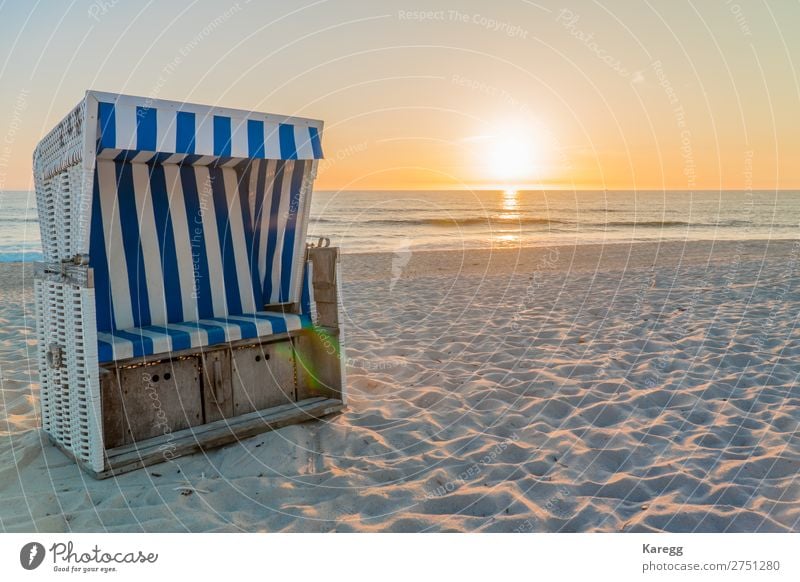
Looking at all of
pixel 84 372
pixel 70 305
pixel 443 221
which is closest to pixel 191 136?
pixel 70 305

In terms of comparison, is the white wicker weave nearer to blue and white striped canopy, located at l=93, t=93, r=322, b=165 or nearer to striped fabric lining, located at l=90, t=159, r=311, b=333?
blue and white striped canopy, located at l=93, t=93, r=322, b=165

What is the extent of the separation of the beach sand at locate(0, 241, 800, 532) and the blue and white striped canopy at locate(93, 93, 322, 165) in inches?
74.0

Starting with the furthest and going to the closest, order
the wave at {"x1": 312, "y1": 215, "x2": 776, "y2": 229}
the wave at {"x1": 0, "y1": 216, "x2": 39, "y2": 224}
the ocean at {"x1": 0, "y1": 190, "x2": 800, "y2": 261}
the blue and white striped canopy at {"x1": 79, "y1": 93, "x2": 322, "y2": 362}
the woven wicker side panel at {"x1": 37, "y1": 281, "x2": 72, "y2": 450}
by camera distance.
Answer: the wave at {"x1": 312, "y1": 215, "x2": 776, "y2": 229} < the wave at {"x1": 0, "y1": 216, "x2": 39, "y2": 224} < the ocean at {"x1": 0, "y1": 190, "x2": 800, "y2": 261} < the woven wicker side panel at {"x1": 37, "y1": 281, "x2": 72, "y2": 450} < the blue and white striped canopy at {"x1": 79, "y1": 93, "x2": 322, "y2": 362}

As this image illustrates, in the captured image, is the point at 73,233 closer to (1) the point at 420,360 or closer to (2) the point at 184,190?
(2) the point at 184,190

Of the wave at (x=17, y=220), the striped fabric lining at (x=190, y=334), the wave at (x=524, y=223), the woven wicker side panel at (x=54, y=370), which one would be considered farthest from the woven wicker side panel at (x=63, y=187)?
the wave at (x=17, y=220)

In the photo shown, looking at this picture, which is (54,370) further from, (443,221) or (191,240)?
(443,221)

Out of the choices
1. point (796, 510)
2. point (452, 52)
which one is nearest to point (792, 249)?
point (452, 52)

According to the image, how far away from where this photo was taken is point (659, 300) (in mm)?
8414

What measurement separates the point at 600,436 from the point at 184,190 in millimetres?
3360

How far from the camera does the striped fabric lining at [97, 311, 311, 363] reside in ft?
12.5

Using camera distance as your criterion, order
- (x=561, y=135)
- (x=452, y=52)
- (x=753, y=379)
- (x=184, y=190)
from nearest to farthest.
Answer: (x=184, y=190)
(x=753, y=379)
(x=452, y=52)
(x=561, y=135)

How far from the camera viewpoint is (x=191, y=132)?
3.77 meters

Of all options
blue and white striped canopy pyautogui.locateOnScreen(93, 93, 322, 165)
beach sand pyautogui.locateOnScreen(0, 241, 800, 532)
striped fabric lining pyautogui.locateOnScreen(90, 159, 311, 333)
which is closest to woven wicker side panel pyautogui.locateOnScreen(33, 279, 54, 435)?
beach sand pyautogui.locateOnScreen(0, 241, 800, 532)

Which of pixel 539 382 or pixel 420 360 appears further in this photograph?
pixel 420 360
